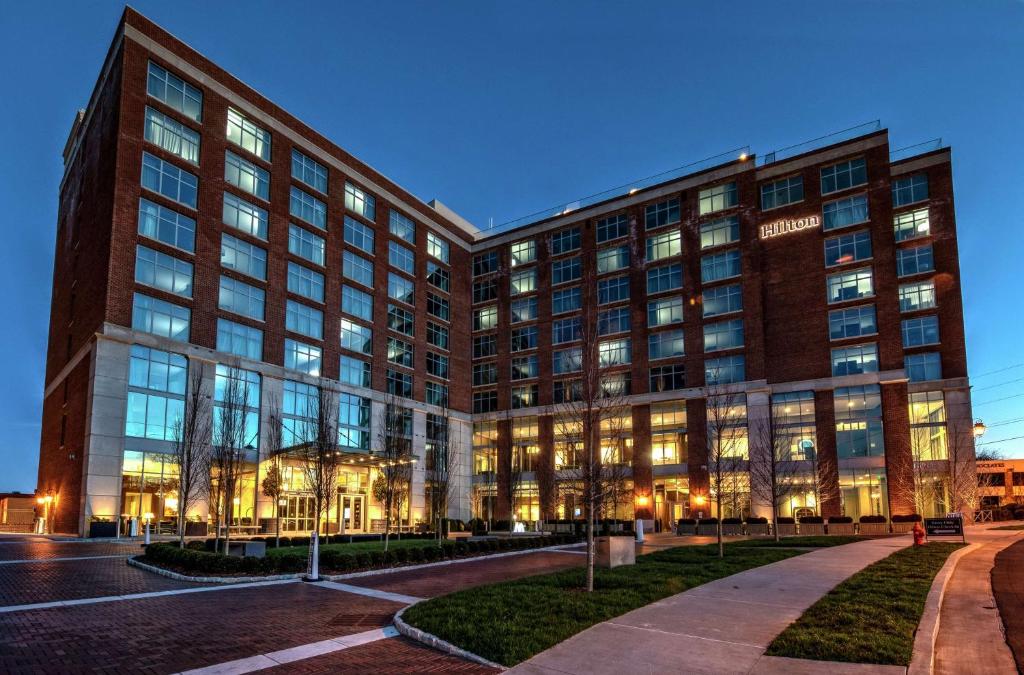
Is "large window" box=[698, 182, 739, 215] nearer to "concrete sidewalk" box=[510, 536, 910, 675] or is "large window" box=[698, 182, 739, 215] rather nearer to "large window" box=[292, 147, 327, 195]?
"large window" box=[292, 147, 327, 195]

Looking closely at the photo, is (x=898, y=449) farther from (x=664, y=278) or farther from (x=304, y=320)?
(x=304, y=320)

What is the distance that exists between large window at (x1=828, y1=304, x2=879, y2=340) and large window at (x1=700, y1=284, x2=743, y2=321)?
280 inches

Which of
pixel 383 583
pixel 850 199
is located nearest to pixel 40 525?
pixel 383 583

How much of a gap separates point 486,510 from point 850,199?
42.8m

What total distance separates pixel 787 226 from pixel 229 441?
46.4m

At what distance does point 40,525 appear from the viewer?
47844mm

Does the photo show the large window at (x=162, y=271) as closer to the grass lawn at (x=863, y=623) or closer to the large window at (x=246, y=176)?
the large window at (x=246, y=176)

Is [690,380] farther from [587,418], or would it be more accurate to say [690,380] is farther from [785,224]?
[587,418]

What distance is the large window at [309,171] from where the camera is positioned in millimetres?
55562

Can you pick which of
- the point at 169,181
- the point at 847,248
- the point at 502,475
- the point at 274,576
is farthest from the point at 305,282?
the point at 847,248

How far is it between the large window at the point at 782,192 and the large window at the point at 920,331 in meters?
13.7

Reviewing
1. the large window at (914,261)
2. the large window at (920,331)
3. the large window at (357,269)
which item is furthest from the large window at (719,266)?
the large window at (357,269)

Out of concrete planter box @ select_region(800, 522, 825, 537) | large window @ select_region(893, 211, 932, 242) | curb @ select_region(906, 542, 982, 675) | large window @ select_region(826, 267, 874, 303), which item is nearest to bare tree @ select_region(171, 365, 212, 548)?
curb @ select_region(906, 542, 982, 675)

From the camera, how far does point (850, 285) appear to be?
5575 cm
